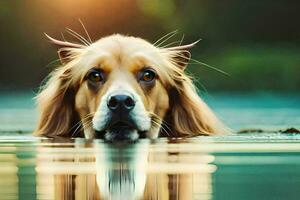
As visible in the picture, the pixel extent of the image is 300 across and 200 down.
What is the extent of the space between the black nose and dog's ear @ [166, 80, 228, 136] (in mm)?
384

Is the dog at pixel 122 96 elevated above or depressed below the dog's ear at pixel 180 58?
below

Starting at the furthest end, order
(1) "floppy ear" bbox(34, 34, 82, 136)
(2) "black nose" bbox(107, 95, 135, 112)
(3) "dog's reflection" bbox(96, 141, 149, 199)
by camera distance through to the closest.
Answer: (1) "floppy ear" bbox(34, 34, 82, 136)
(2) "black nose" bbox(107, 95, 135, 112)
(3) "dog's reflection" bbox(96, 141, 149, 199)

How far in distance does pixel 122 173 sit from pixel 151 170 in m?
0.11

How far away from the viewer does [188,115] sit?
358 cm

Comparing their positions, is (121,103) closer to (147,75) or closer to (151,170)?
(147,75)

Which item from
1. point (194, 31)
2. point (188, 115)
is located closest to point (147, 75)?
point (188, 115)

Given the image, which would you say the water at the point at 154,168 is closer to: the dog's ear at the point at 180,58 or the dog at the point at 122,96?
the dog at the point at 122,96

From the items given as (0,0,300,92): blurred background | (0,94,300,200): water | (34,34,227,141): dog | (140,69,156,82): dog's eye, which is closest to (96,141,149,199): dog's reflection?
(0,94,300,200): water

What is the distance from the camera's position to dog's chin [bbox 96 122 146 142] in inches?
126

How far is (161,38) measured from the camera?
4477 millimetres

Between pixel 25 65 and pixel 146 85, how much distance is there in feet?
4.89

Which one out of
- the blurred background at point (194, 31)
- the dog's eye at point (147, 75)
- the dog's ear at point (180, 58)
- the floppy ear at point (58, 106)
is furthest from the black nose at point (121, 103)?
the blurred background at point (194, 31)

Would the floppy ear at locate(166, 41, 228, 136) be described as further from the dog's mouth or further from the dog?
the dog's mouth

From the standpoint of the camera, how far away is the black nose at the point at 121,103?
10.2ft
